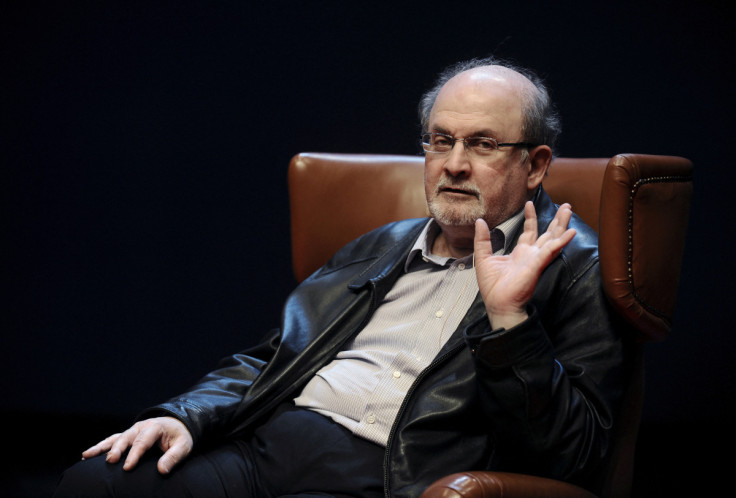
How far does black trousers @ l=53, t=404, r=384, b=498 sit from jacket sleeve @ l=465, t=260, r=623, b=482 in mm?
304

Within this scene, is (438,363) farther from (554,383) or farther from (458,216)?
(458,216)

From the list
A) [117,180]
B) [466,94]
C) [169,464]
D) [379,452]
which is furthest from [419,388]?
[117,180]

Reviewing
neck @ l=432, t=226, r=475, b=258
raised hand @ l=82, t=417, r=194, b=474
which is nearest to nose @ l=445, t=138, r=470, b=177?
neck @ l=432, t=226, r=475, b=258

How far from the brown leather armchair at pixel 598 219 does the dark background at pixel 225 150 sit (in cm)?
78

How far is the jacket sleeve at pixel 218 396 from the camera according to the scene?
158 centimetres

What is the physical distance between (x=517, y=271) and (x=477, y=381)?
215 millimetres

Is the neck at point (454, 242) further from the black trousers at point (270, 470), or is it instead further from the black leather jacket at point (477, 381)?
the black trousers at point (270, 470)

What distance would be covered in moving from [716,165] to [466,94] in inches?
55.9

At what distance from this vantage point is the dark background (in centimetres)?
266

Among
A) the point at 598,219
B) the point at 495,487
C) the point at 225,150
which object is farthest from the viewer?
the point at 225,150

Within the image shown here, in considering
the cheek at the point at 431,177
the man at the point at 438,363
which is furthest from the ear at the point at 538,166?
the cheek at the point at 431,177

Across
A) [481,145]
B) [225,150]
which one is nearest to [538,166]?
[481,145]

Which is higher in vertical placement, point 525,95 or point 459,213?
point 525,95

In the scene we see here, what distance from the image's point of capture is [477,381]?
4.40 ft
